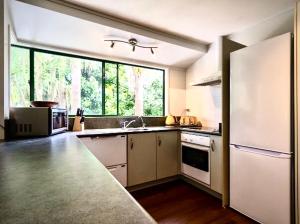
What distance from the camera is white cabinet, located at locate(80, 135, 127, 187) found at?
90.3 inches

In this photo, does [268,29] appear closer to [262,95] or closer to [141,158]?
[262,95]

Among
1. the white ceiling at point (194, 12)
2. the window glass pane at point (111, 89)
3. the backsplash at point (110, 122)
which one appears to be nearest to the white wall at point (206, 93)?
the white ceiling at point (194, 12)

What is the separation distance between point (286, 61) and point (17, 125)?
101 inches

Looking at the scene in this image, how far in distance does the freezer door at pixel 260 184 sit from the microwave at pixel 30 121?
203cm

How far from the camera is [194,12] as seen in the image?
215 cm

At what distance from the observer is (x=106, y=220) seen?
418mm

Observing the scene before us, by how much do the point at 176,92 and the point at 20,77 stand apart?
8.61 feet

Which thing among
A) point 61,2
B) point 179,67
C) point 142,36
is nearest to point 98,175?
point 61,2

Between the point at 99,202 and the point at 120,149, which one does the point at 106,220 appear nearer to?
the point at 99,202

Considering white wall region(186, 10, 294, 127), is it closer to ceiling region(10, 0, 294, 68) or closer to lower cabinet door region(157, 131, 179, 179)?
ceiling region(10, 0, 294, 68)

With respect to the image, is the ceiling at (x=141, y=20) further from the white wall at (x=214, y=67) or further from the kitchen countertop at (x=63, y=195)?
the kitchen countertop at (x=63, y=195)

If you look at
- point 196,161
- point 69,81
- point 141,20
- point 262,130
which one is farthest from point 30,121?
point 262,130

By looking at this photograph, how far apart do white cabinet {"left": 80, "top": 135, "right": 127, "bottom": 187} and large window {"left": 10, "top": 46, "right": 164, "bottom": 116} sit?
81 centimetres

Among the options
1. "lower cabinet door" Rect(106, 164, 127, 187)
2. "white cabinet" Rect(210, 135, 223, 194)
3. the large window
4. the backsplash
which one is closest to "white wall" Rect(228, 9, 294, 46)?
"white cabinet" Rect(210, 135, 223, 194)
